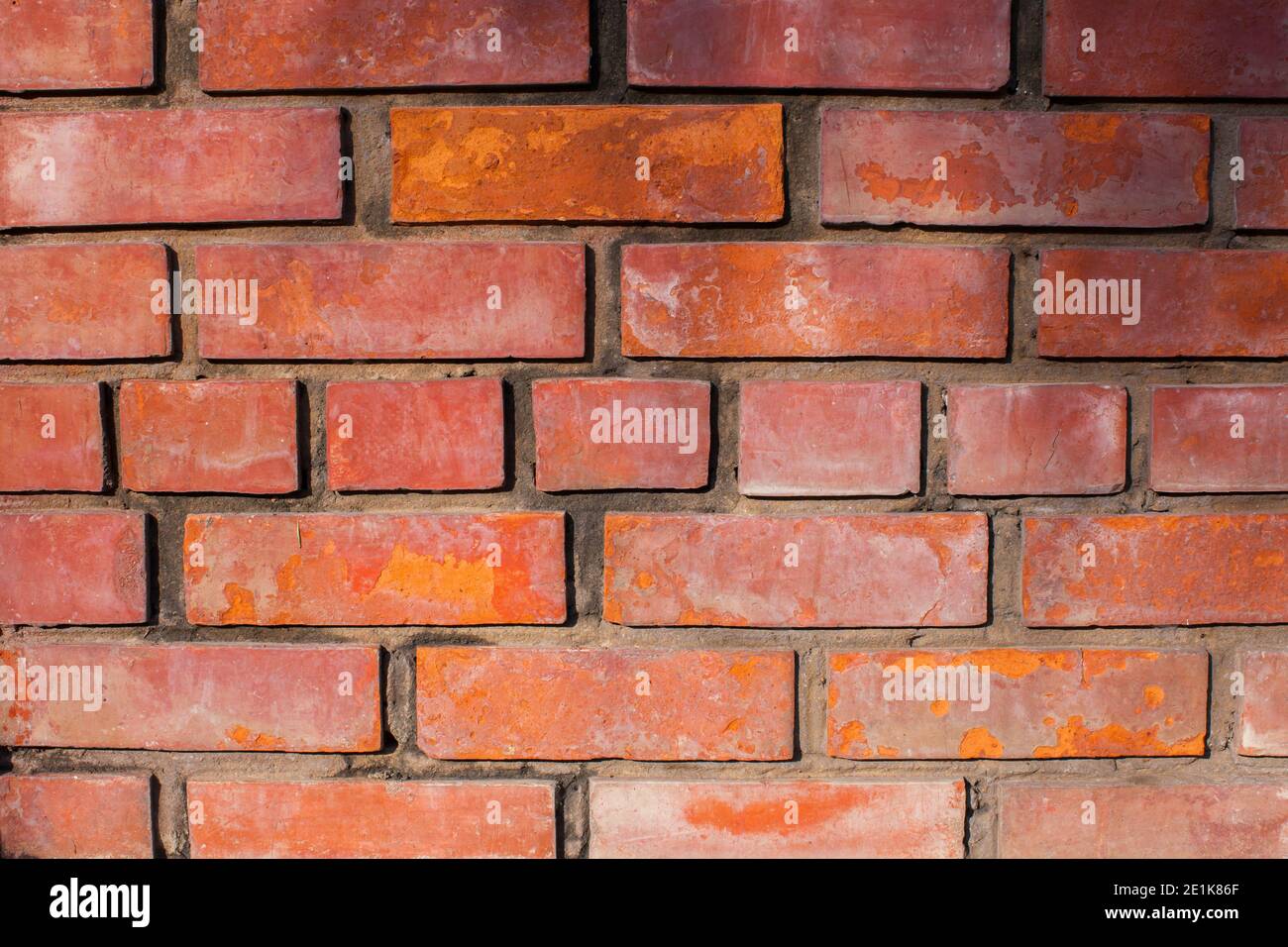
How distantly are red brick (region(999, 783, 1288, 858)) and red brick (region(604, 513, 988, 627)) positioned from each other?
0.17m

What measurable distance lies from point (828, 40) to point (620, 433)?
34 centimetres

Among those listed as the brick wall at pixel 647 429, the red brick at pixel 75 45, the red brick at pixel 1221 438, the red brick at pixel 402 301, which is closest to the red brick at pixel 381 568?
the brick wall at pixel 647 429

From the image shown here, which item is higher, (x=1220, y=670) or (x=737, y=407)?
(x=737, y=407)

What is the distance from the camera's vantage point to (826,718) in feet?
2.20

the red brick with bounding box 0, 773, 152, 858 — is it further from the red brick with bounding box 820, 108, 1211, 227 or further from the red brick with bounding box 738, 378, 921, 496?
the red brick with bounding box 820, 108, 1211, 227

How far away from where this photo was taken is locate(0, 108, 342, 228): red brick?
2.10 ft

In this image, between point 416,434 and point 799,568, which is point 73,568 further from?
point 799,568

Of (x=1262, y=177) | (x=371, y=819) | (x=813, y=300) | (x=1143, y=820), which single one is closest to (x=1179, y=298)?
(x=1262, y=177)

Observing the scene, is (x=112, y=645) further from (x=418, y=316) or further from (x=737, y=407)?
(x=737, y=407)

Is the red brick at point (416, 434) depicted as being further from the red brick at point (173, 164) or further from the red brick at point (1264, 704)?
the red brick at point (1264, 704)

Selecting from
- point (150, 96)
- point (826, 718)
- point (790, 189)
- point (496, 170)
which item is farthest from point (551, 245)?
point (826, 718)

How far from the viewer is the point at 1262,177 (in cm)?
64

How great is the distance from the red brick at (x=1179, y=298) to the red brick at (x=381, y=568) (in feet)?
1.45
